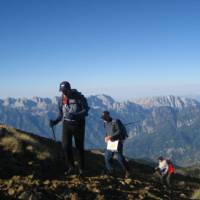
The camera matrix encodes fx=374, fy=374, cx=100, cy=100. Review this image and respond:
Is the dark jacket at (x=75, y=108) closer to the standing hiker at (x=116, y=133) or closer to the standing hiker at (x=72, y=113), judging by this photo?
the standing hiker at (x=72, y=113)

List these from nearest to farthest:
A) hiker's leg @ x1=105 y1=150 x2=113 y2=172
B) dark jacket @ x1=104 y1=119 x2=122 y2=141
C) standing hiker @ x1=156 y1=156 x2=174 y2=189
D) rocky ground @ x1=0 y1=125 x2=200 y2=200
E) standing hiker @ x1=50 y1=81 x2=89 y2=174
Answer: rocky ground @ x1=0 y1=125 x2=200 y2=200
standing hiker @ x1=50 y1=81 x2=89 y2=174
dark jacket @ x1=104 y1=119 x2=122 y2=141
hiker's leg @ x1=105 y1=150 x2=113 y2=172
standing hiker @ x1=156 y1=156 x2=174 y2=189

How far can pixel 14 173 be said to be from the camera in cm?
1163

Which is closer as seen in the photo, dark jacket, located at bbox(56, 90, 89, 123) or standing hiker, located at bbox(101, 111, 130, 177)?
dark jacket, located at bbox(56, 90, 89, 123)

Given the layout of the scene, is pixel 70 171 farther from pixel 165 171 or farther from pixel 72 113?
pixel 165 171

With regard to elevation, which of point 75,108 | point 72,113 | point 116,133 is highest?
point 75,108

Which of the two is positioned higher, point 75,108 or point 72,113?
point 75,108

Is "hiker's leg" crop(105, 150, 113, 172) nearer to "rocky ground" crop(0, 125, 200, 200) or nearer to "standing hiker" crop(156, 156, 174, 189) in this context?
"rocky ground" crop(0, 125, 200, 200)

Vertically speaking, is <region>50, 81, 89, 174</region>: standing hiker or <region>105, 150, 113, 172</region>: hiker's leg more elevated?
<region>50, 81, 89, 174</region>: standing hiker

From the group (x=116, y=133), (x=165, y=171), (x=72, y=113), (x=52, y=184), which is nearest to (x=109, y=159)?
(x=116, y=133)

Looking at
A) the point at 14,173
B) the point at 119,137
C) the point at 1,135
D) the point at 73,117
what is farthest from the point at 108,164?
the point at 1,135

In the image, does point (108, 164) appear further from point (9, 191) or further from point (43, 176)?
point (9, 191)

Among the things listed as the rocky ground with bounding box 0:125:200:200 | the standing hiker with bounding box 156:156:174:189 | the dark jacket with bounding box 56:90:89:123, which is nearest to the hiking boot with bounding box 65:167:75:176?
the rocky ground with bounding box 0:125:200:200

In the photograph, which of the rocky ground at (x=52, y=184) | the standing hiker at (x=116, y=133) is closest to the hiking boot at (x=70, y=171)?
the rocky ground at (x=52, y=184)

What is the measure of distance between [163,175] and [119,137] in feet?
15.0
